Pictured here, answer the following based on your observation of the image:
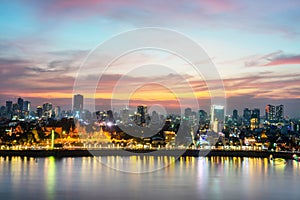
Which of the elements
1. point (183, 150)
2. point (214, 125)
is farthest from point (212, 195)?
point (214, 125)

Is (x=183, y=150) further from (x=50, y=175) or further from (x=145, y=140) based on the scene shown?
(x=50, y=175)

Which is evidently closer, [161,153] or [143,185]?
[143,185]

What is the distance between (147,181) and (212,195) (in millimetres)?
4826

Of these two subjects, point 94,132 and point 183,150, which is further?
point 94,132

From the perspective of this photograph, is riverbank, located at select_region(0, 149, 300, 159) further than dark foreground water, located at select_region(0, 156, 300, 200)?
Yes

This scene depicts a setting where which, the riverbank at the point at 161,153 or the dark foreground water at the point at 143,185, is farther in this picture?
the riverbank at the point at 161,153

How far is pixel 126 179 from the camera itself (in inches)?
979

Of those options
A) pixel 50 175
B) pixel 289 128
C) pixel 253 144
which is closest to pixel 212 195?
pixel 50 175

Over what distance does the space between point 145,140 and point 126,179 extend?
35.9m

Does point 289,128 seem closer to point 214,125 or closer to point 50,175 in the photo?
point 214,125

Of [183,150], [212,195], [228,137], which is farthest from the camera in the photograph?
[228,137]

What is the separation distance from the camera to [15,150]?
146 ft

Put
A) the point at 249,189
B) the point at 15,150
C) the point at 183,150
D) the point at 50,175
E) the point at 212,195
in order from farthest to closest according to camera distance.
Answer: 1. the point at 183,150
2. the point at 15,150
3. the point at 50,175
4. the point at 249,189
5. the point at 212,195

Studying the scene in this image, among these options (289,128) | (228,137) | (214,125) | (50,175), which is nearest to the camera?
(50,175)
